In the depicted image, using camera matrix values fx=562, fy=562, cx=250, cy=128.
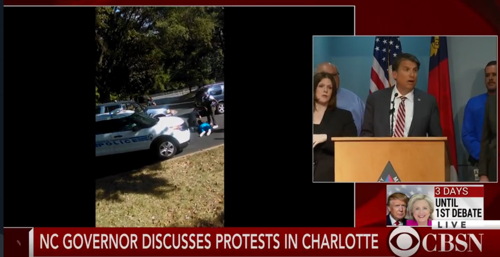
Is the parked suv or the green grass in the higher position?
the parked suv

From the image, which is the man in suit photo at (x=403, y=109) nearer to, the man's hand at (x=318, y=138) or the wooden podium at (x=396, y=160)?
the wooden podium at (x=396, y=160)

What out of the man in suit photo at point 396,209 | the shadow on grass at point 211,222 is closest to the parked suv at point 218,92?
the shadow on grass at point 211,222

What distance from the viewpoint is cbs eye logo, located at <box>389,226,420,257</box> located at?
4.81 meters

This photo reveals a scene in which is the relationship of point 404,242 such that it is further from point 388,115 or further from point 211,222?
point 211,222

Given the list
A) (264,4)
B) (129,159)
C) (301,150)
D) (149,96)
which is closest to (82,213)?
(129,159)

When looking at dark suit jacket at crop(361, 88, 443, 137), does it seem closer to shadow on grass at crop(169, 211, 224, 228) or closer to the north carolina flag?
the north carolina flag

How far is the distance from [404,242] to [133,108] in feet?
8.55

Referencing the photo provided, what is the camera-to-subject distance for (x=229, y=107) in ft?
15.7

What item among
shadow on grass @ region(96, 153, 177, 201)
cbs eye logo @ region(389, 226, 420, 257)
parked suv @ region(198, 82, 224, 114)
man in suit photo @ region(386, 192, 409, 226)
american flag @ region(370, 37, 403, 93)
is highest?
american flag @ region(370, 37, 403, 93)

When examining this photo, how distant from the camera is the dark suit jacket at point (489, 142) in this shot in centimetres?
481

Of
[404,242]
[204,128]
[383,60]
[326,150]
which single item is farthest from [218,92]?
[404,242]

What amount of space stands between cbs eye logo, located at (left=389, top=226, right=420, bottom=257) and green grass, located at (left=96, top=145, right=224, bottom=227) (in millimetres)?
1520

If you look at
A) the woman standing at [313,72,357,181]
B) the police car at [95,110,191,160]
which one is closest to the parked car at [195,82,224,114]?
the police car at [95,110,191,160]

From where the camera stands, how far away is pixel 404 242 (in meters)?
4.83
